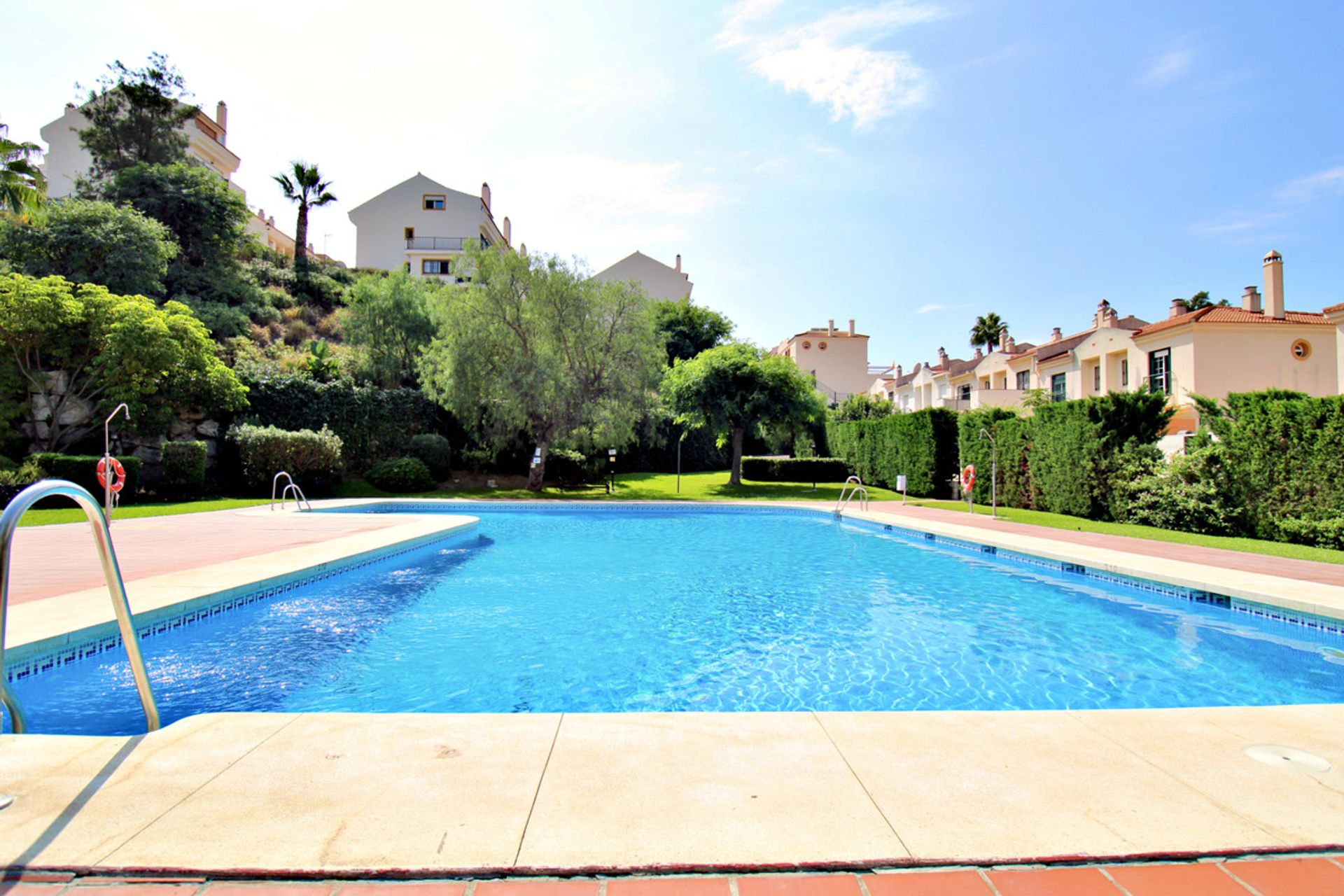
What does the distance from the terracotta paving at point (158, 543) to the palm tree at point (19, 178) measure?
11164mm

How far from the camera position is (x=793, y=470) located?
2873 centimetres

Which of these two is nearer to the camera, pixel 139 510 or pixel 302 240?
pixel 139 510

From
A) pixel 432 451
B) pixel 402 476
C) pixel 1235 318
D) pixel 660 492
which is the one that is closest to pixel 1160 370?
pixel 1235 318

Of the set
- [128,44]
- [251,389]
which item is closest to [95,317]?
[251,389]

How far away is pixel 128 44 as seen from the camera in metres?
31.6

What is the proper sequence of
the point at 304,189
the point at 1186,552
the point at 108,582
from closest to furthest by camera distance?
1. the point at 108,582
2. the point at 1186,552
3. the point at 304,189

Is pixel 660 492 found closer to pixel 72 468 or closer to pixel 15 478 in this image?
pixel 72 468

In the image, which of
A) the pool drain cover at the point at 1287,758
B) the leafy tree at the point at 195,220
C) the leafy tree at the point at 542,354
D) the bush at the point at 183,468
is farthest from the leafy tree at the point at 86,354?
the pool drain cover at the point at 1287,758

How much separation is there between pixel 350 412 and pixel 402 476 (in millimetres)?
3811

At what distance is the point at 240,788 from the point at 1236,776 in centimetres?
412

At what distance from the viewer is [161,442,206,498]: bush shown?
61.0 ft

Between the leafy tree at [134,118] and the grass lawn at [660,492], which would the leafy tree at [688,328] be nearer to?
the grass lawn at [660,492]

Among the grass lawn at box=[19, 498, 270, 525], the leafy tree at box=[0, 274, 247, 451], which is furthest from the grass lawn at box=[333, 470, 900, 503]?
the leafy tree at box=[0, 274, 247, 451]

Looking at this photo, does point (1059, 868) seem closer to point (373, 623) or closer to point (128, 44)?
point (373, 623)
